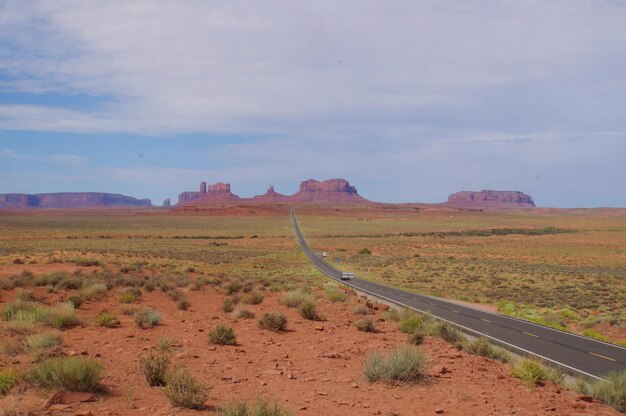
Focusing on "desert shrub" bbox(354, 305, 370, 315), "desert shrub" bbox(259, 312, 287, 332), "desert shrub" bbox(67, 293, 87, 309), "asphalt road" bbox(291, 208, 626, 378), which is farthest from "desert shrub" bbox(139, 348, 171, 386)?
"asphalt road" bbox(291, 208, 626, 378)

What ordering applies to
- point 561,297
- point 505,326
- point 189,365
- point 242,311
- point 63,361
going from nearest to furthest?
point 63,361, point 189,365, point 242,311, point 505,326, point 561,297

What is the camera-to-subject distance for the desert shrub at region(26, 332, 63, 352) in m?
10.8

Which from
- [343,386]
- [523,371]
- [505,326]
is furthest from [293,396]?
[505,326]

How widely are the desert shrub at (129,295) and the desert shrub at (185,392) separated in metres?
11.0

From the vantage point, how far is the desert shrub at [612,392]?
987 cm

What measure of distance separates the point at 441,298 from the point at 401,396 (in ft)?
87.0

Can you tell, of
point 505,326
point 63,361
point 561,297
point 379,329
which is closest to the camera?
point 63,361

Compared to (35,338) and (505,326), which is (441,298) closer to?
(505,326)

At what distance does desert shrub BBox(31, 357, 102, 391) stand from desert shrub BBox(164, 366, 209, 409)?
124 cm

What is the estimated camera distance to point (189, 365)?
10734 mm

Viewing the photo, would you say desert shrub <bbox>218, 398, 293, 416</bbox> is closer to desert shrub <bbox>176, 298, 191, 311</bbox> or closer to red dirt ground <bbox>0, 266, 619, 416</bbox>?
red dirt ground <bbox>0, 266, 619, 416</bbox>

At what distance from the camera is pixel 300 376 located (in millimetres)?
10430

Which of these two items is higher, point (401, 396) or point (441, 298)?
point (401, 396)

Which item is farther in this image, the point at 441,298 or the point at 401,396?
the point at 441,298
